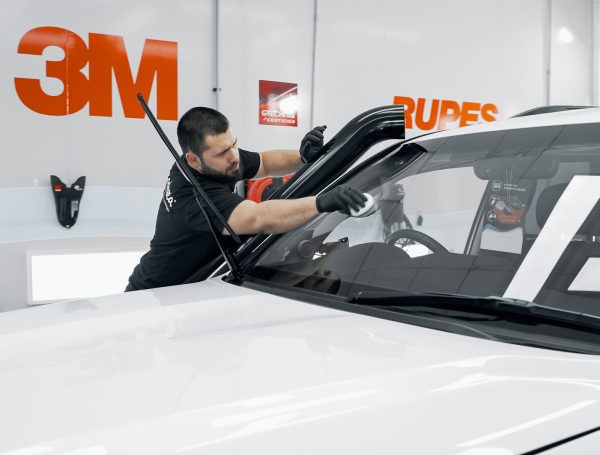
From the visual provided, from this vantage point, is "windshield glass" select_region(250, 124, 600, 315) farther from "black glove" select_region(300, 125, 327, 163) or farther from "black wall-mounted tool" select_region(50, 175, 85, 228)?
"black wall-mounted tool" select_region(50, 175, 85, 228)

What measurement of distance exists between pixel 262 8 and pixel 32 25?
1621 mm

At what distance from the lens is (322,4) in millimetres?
4969

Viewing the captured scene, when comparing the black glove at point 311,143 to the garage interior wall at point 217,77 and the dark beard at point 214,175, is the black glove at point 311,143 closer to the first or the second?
the dark beard at point 214,175

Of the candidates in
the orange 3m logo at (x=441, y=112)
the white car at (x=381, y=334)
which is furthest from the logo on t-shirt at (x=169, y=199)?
the orange 3m logo at (x=441, y=112)

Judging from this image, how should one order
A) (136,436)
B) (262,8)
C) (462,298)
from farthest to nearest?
(262,8), (462,298), (136,436)

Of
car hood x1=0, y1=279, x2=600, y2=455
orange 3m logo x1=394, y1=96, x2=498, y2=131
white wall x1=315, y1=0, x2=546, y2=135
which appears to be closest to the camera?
car hood x1=0, y1=279, x2=600, y2=455

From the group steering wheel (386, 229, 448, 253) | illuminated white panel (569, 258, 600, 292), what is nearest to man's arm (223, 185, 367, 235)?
steering wheel (386, 229, 448, 253)

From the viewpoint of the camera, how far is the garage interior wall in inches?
161

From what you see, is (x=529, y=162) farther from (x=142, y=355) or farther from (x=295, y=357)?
(x=142, y=355)

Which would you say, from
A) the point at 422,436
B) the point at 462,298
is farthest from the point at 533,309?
the point at 422,436

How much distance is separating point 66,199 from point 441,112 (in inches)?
133

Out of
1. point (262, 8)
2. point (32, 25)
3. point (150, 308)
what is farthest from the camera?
point (262, 8)

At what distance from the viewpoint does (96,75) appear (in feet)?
14.1

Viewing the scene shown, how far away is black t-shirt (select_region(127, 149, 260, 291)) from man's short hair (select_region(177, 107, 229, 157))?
0.11 metres
